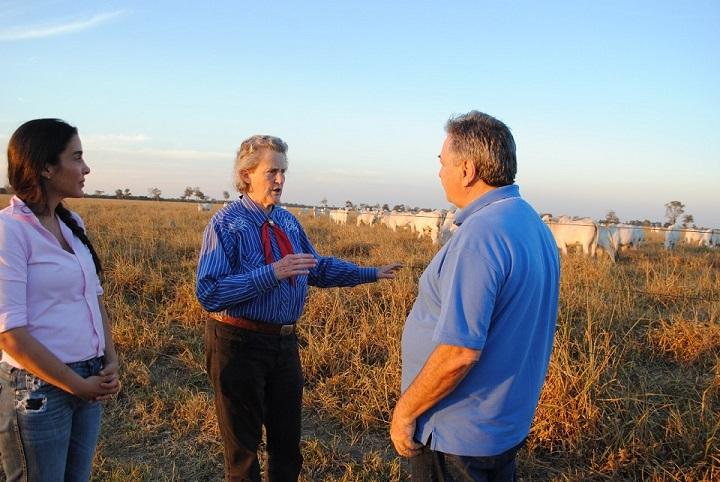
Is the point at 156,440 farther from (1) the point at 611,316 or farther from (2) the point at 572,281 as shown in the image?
(2) the point at 572,281

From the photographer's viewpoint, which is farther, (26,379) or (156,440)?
(156,440)

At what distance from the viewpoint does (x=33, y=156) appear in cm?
193

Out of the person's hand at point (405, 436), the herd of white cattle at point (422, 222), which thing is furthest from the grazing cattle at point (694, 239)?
the person's hand at point (405, 436)

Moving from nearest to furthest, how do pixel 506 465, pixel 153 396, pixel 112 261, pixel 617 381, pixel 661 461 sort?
pixel 506 465, pixel 661 461, pixel 617 381, pixel 153 396, pixel 112 261

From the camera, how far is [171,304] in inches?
257

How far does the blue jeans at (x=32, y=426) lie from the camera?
1.87 metres

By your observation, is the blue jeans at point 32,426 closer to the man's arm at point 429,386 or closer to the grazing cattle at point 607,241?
the man's arm at point 429,386

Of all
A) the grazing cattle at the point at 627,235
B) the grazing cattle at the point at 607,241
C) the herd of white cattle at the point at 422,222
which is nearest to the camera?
the grazing cattle at the point at 607,241

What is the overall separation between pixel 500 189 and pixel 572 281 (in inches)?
246

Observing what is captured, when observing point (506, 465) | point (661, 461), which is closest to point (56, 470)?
point (506, 465)

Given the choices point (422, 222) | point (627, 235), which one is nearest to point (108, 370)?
point (627, 235)

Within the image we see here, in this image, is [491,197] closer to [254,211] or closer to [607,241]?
[254,211]

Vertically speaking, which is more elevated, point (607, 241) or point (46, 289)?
point (607, 241)

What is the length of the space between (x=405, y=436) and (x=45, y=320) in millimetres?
1369
